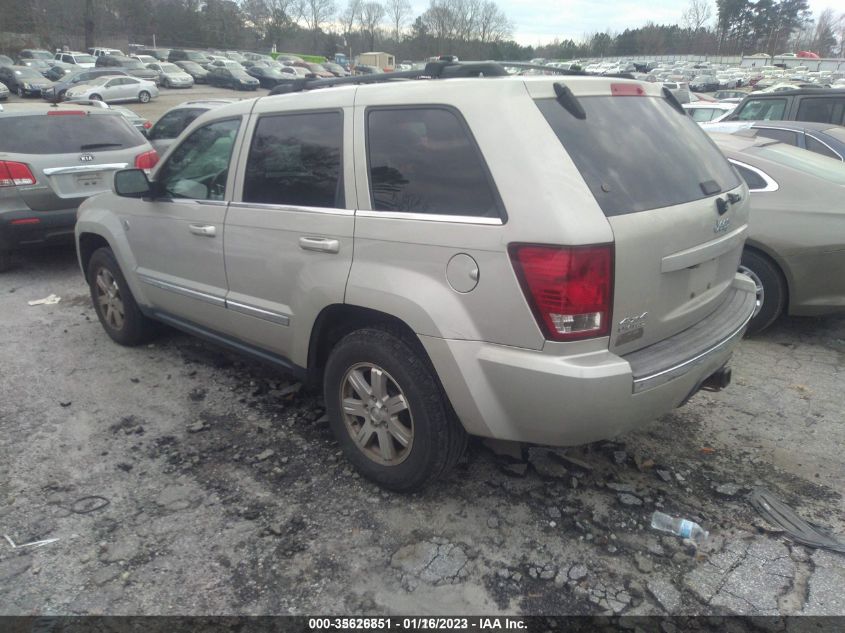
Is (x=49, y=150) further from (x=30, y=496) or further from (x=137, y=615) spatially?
(x=137, y=615)

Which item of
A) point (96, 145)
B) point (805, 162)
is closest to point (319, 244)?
point (805, 162)

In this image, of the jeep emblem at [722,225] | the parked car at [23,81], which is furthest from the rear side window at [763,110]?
the parked car at [23,81]

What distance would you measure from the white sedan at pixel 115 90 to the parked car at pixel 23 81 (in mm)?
4324

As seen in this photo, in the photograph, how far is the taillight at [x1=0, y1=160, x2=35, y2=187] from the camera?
6539 millimetres

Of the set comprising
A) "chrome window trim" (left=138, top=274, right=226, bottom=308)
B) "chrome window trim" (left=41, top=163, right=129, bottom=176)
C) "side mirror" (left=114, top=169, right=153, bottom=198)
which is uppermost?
"side mirror" (left=114, top=169, right=153, bottom=198)

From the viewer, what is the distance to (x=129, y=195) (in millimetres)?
4301

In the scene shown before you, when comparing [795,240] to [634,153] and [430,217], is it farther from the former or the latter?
[430,217]

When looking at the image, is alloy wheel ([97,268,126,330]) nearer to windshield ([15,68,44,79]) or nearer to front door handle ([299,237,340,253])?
front door handle ([299,237,340,253])

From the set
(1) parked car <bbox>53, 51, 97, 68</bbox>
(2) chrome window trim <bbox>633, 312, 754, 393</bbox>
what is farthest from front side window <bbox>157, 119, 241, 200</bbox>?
(1) parked car <bbox>53, 51, 97, 68</bbox>

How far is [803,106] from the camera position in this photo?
9.77m

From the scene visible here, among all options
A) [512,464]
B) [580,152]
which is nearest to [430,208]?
[580,152]

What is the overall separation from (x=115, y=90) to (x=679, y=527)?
38226 mm

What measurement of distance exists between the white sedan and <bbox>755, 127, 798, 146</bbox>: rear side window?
33113 millimetres

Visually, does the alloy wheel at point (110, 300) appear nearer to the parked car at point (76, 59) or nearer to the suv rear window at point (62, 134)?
the suv rear window at point (62, 134)
